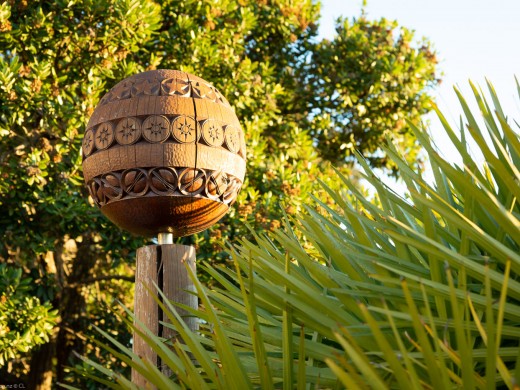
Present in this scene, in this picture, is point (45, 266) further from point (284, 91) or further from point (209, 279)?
point (284, 91)

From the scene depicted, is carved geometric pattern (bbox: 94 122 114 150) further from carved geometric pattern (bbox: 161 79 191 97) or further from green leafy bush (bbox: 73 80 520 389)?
green leafy bush (bbox: 73 80 520 389)

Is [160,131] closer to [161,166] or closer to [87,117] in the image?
[161,166]

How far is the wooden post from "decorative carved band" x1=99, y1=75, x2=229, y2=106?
0.56 m

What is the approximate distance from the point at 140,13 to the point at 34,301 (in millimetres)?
2608

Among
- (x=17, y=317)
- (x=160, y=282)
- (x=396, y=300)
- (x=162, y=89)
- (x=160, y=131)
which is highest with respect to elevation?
(x=17, y=317)

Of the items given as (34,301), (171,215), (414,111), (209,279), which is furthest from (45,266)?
(171,215)

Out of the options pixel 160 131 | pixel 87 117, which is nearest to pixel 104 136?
pixel 160 131

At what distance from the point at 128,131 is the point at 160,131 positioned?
0.12 metres

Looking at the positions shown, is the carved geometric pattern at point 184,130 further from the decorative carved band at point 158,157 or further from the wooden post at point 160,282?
the wooden post at point 160,282

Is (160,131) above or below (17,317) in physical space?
below

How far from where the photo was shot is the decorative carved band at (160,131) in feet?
8.96

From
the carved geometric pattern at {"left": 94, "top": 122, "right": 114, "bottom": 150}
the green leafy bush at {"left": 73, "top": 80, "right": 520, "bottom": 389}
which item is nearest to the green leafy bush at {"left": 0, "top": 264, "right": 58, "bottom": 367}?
the carved geometric pattern at {"left": 94, "top": 122, "right": 114, "bottom": 150}

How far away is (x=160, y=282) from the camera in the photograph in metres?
2.82

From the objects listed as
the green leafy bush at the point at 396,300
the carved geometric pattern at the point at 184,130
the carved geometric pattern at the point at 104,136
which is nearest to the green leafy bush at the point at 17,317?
the carved geometric pattern at the point at 104,136
